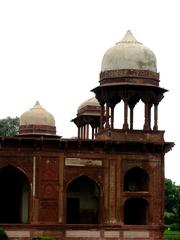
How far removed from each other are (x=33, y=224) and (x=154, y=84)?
7249 mm

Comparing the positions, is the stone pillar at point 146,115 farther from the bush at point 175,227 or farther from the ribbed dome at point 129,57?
the bush at point 175,227

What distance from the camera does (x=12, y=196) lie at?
3083cm

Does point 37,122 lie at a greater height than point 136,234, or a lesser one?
greater

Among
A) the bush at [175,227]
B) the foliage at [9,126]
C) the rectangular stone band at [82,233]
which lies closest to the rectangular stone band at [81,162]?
the rectangular stone band at [82,233]

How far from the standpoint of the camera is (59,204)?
28094mm

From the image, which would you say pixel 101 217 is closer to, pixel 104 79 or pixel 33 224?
pixel 33 224

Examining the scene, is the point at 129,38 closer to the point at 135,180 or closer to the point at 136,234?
the point at 135,180

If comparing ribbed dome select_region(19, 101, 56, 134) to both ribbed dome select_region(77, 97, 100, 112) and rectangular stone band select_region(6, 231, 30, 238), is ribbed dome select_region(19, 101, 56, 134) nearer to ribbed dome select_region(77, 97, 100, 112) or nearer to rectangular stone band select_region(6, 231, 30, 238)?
ribbed dome select_region(77, 97, 100, 112)

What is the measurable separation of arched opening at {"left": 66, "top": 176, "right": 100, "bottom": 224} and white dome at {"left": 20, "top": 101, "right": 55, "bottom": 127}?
197 inches

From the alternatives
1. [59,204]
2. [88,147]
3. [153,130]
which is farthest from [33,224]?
[153,130]

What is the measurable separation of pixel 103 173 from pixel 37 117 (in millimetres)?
6993

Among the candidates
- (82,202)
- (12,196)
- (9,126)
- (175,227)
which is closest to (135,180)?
(82,202)

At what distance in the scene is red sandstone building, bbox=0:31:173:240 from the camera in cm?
2798

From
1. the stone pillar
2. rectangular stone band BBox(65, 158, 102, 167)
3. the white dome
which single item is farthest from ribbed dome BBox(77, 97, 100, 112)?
rectangular stone band BBox(65, 158, 102, 167)
